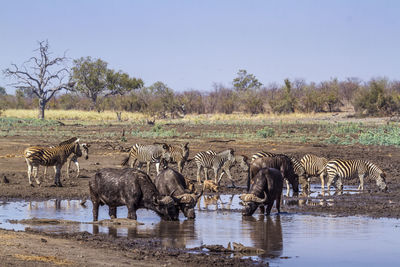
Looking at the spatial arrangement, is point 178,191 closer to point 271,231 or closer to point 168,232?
point 168,232

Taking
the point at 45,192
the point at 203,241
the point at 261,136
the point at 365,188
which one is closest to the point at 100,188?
the point at 203,241

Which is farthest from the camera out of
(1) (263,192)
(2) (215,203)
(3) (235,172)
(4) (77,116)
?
(4) (77,116)

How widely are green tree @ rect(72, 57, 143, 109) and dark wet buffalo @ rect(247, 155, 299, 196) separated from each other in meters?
67.7

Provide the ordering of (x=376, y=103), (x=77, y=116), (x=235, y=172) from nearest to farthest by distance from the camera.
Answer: (x=235, y=172), (x=376, y=103), (x=77, y=116)

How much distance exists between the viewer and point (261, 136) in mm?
35625

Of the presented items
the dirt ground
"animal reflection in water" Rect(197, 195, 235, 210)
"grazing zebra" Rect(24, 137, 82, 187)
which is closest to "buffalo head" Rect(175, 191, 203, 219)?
"animal reflection in water" Rect(197, 195, 235, 210)

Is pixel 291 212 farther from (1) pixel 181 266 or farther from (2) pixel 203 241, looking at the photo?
(1) pixel 181 266

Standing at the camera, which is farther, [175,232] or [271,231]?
[271,231]

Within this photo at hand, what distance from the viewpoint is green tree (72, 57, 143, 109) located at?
84.2 meters

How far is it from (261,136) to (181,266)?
26786 mm

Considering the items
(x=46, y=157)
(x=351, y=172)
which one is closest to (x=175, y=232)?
(x=46, y=157)

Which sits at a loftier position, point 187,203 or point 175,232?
point 187,203

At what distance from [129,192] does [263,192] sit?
3213 millimetres

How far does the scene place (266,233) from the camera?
40.6 ft
